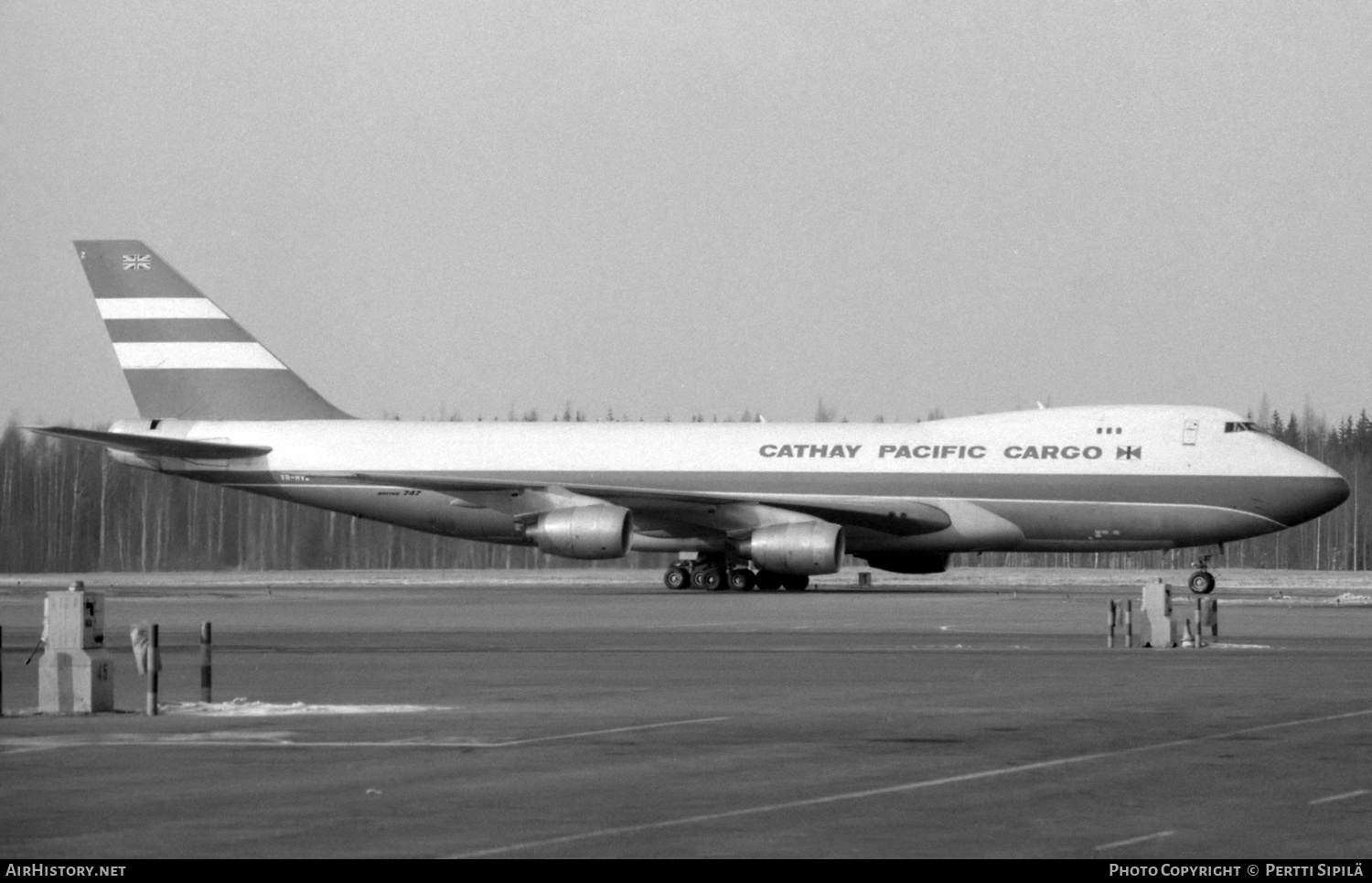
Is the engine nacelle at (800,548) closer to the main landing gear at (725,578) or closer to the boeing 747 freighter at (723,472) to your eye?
the boeing 747 freighter at (723,472)

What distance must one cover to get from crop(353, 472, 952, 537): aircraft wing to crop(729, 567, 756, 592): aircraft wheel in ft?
4.14

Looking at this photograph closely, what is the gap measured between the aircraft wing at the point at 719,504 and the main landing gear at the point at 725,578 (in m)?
1.38

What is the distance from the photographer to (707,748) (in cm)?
1437

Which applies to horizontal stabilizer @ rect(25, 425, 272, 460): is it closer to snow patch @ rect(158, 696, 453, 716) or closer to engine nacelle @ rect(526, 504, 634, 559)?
engine nacelle @ rect(526, 504, 634, 559)

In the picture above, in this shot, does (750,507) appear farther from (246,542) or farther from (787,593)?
(246,542)

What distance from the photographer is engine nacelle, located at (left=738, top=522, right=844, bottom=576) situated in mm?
43688

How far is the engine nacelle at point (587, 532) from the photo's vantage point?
1767 inches

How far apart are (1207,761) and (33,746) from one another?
823 centimetres

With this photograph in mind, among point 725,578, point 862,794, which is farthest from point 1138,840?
point 725,578

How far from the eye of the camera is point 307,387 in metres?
52.3

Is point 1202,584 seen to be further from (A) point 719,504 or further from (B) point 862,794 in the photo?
(B) point 862,794

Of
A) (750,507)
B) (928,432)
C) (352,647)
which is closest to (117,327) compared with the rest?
(750,507)

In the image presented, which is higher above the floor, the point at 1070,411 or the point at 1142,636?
the point at 1070,411

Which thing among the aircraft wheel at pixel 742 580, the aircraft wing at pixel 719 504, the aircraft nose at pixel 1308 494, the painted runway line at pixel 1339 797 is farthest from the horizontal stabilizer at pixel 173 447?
the painted runway line at pixel 1339 797
